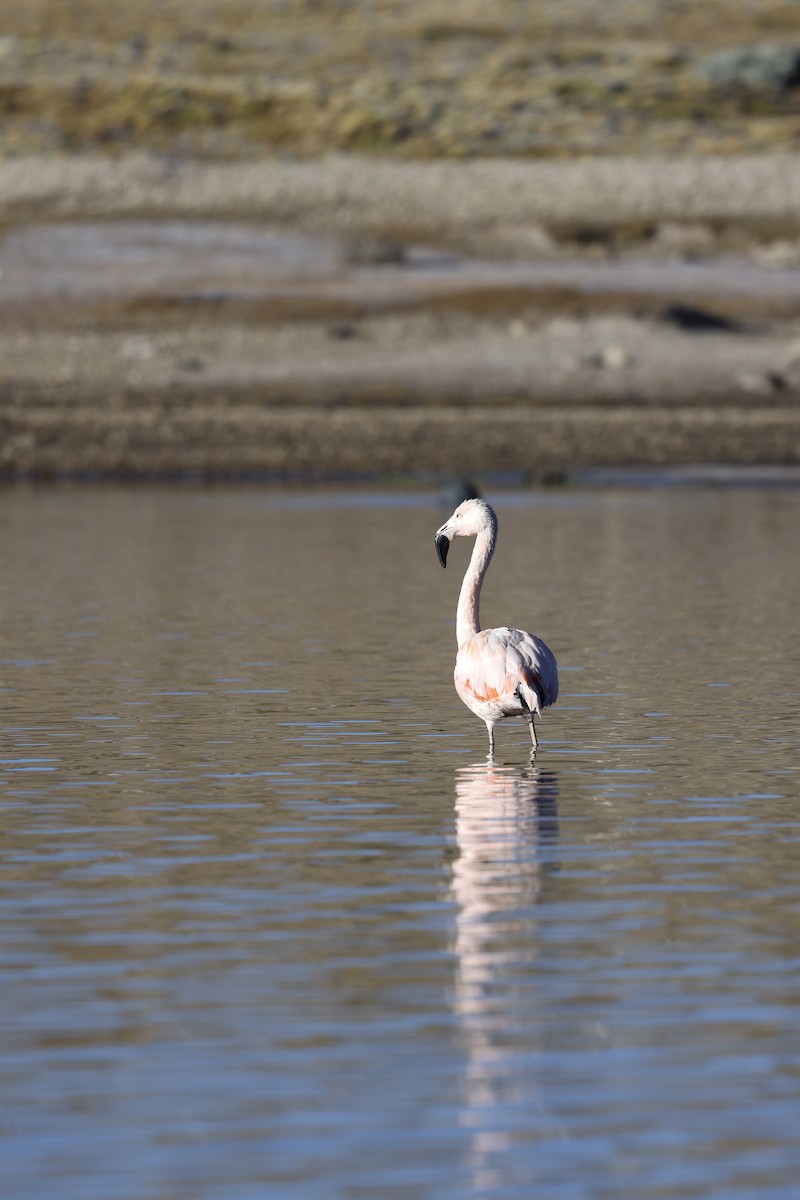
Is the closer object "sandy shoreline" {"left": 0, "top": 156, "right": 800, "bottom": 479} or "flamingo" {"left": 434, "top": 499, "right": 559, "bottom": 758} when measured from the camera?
"flamingo" {"left": 434, "top": 499, "right": 559, "bottom": 758}

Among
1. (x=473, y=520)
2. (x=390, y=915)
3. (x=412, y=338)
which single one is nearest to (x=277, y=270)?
(x=412, y=338)

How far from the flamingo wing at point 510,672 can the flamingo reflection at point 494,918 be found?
1.00ft

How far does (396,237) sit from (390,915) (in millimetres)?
42370

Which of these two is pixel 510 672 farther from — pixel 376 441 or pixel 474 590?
pixel 376 441

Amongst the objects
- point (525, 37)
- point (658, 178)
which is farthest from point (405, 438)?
point (525, 37)

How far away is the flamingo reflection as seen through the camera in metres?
6.25

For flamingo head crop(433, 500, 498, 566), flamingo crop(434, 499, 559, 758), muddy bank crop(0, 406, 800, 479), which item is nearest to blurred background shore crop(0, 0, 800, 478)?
muddy bank crop(0, 406, 800, 479)

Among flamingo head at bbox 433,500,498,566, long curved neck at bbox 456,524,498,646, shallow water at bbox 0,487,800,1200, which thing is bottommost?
shallow water at bbox 0,487,800,1200

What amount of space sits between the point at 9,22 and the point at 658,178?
2623 centimetres

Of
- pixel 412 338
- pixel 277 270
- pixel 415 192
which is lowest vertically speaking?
pixel 412 338

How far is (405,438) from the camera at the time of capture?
35.1 m

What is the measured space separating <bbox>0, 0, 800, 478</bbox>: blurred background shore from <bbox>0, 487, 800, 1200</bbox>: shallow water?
731 inches

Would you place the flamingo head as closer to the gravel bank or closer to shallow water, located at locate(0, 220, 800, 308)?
shallow water, located at locate(0, 220, 800, 308)

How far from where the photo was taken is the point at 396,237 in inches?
1964
